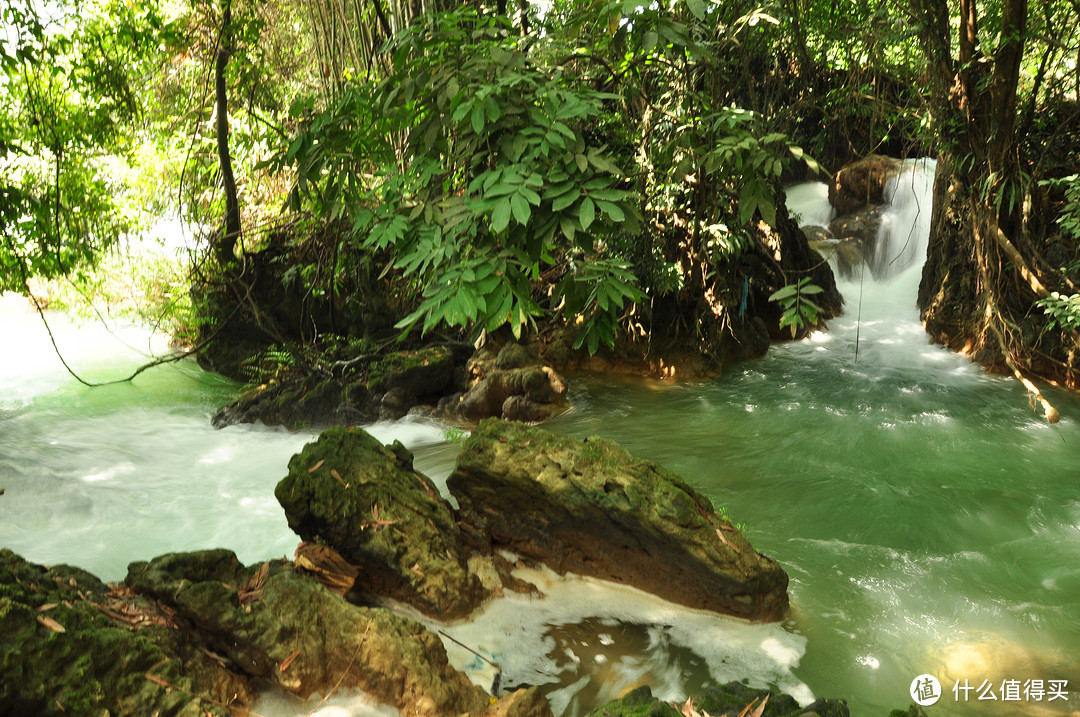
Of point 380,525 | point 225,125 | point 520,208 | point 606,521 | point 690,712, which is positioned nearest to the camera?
point 690,712

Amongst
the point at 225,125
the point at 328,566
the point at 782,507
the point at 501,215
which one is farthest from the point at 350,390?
the point at 501,215

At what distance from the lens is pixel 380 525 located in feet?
9.39

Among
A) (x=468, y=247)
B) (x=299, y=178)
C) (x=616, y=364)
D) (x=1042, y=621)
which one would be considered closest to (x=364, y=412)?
(x=616, y=364)

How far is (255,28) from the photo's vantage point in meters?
5.96

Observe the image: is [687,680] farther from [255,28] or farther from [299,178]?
[255,28]

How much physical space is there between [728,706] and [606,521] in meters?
1.09

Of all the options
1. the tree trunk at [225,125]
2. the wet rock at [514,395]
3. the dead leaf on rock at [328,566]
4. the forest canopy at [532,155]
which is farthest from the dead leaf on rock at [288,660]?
the tree trunk at [225,125]

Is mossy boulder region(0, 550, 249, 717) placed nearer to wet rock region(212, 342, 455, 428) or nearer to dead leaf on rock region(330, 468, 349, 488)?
dead leaf on rock region(330, 468, 349, 488)

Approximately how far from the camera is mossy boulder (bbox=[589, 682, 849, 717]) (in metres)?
1.98

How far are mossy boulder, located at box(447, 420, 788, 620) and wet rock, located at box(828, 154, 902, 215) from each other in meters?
10.1

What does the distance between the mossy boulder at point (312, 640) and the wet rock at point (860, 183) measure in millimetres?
11360

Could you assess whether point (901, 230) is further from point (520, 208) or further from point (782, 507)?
point (520, 208)

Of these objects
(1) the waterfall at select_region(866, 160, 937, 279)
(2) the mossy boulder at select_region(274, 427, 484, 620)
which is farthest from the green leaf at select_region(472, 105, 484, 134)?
(1) the waterfall at select_region(866, 160, 937, 279)

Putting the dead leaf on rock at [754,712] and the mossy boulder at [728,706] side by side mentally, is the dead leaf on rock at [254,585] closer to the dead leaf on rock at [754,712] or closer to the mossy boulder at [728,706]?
the mossy boulder at [728,706]
